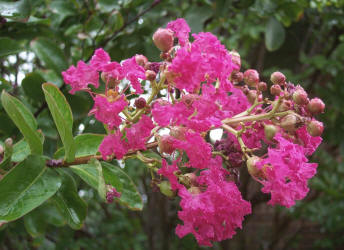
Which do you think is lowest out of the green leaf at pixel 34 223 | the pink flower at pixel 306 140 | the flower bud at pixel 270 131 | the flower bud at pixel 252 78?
the green leaf at pixel 34 223

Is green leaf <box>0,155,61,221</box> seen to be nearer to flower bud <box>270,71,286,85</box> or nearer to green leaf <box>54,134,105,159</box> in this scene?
green leaf <box>54,134,105,159</box>

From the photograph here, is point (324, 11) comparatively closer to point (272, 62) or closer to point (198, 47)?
point (272, 62)

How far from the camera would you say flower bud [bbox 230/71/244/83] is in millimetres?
833

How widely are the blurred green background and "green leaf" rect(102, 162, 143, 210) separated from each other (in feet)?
0.84

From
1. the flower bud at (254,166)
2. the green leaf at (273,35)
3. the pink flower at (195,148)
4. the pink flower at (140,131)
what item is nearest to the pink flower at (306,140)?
the flower bud at (254,166)

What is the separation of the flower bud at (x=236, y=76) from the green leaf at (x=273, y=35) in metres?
0.92

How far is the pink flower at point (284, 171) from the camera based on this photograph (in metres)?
0.71

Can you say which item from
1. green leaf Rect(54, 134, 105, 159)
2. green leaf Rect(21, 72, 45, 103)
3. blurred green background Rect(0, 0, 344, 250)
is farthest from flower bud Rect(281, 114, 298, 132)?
green leaf Rect(21, 72, 45, 103)

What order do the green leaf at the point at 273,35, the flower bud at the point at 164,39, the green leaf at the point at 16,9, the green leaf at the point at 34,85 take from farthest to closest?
1. the green leaf at the point at 273,35
2. the green leaf at the point at 34,85
3. the green leaf at the point at 16,9
4. the flower bud at the point at 164,39

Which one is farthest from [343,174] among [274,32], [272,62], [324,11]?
[274,32]

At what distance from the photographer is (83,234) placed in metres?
2.29

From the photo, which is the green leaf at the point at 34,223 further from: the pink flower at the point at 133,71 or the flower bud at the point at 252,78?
the flower bud at the point at 252,78

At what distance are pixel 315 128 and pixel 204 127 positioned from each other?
22 centimetres

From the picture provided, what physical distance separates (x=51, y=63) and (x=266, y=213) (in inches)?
144
